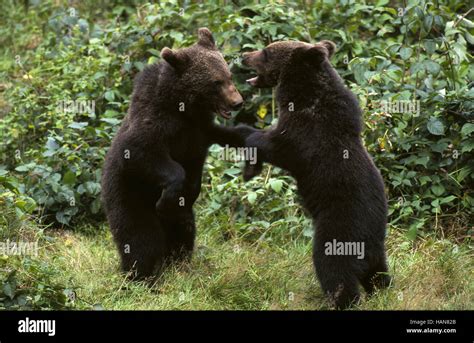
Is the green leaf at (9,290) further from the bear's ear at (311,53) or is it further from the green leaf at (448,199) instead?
the green leaf at (448,199)

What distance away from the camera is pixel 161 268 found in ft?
24.6

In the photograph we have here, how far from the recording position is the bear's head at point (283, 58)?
271 inches

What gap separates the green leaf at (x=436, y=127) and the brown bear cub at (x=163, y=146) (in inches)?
92.8

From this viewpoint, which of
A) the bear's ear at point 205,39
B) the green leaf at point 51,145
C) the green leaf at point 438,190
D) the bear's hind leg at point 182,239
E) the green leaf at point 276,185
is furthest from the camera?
the green leaf at point 51,145

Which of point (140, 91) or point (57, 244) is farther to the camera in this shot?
point (57, 244)

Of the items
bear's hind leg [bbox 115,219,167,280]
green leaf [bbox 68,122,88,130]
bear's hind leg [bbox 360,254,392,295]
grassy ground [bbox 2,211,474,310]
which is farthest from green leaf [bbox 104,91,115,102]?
bear's hind leg [bbox 360,254,392,295]

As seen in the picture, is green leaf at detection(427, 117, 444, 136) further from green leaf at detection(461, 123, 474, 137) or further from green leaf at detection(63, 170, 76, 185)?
green leaf at detection(63, 170, 76, 185)

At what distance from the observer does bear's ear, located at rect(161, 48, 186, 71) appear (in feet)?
22.9

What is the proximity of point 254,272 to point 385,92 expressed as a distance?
271 centimetres

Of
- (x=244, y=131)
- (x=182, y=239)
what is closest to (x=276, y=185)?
(x=182, y=239)

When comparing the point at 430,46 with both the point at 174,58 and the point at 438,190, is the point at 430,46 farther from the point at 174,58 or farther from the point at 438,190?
the point at 174,58

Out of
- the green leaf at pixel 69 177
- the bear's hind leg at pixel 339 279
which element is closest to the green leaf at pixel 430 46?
the bear's hind leg at pixel 339 279

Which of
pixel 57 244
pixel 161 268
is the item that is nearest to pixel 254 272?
pixel 161 268

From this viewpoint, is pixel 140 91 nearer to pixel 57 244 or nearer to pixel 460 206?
pixel 57 244
